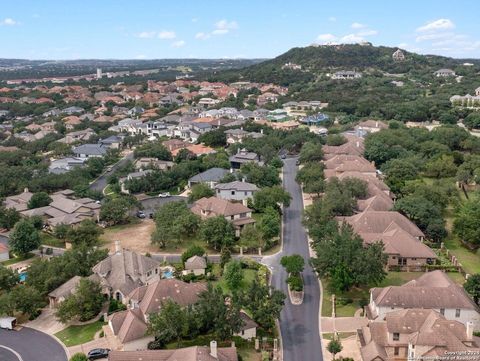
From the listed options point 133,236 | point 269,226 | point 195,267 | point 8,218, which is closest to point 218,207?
point 269,226

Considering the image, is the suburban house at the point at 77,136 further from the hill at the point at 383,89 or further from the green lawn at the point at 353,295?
the green lawn at the point at 353,295

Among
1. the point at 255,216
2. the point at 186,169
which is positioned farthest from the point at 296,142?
the point at 255,216

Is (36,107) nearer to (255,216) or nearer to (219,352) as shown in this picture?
(255,216)

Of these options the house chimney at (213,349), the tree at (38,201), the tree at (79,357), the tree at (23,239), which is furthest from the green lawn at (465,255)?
the tree at (38,201)

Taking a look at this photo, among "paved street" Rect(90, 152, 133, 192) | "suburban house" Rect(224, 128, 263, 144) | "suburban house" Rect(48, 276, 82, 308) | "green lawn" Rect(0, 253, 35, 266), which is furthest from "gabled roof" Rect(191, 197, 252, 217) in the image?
"suburban house" Rect(224, 128, 263, 144)

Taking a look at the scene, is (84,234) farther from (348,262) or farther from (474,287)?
(474,287)
